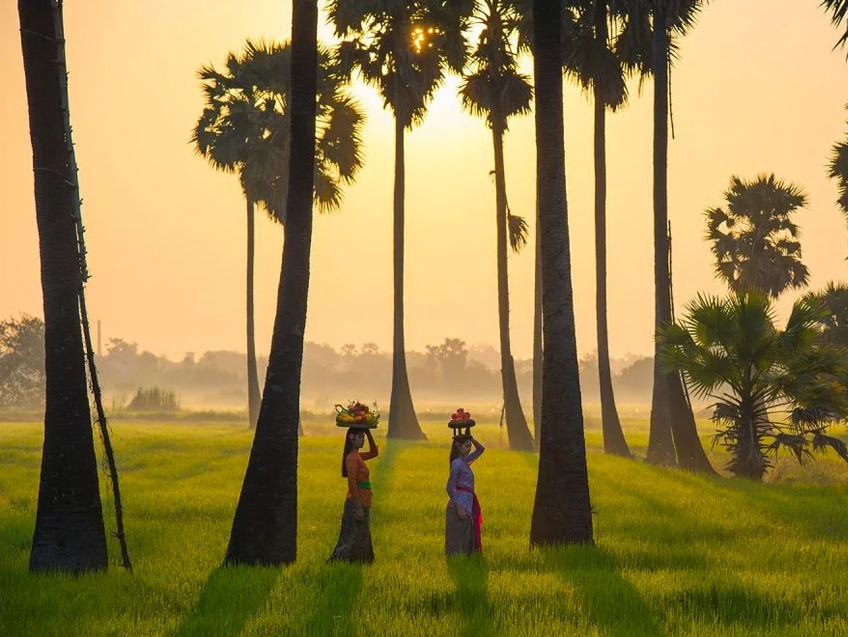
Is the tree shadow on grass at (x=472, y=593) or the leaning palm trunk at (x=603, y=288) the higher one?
the leaning palm trunk at (x=603, y=288)

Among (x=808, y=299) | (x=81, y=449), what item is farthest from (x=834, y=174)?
(x=81, y=449)

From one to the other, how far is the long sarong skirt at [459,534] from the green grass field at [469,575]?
0.27 metres

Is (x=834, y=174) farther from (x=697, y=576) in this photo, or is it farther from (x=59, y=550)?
(x=59, y=550)

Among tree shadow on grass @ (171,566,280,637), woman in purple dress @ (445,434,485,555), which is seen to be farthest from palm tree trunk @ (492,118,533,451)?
tree shadow on grass @ (171,566,280,637)

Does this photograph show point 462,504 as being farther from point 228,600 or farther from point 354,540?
point 228,600

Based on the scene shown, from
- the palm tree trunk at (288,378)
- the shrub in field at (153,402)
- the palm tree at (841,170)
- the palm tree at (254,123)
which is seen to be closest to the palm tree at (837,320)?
the palm tree at (841,170)

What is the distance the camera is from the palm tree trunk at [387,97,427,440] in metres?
41.4

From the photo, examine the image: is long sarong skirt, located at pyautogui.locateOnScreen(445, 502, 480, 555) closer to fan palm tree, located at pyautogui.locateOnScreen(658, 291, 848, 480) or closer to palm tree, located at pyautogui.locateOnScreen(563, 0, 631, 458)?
fan palm tree, located at pyautogui.locateOnScreen(658, 291, 848, 480)

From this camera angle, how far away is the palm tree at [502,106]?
122 ft

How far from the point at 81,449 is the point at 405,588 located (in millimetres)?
4344

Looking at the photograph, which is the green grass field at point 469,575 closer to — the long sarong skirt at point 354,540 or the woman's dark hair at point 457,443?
the long sarong skirt at point 354,540

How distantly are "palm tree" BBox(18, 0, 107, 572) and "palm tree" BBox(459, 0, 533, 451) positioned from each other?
1016 inches

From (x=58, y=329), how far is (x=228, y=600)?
13.5 feet

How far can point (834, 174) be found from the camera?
4125 cm
